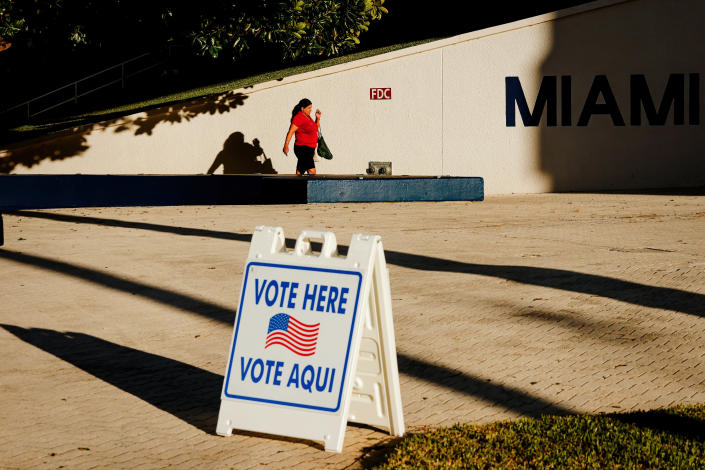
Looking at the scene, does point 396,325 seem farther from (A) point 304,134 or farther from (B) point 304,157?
(B) point 304,157

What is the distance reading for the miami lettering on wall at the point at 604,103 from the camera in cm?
2297

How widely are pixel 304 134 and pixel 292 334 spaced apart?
15129mm

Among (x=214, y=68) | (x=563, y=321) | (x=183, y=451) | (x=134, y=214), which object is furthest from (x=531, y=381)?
(x=214, y=68)

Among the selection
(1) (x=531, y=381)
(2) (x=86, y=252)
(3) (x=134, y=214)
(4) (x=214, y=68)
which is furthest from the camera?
(4) (x=214, y=68)

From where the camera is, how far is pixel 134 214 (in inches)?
653

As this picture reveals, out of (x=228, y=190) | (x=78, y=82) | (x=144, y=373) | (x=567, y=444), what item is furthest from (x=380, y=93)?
(x=567, y=444)

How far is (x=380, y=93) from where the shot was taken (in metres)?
22.6

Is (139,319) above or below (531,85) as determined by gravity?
below

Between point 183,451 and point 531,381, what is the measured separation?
2.33 m

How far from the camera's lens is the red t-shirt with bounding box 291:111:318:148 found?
1973cm

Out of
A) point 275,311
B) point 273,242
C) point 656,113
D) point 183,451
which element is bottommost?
point 183,451

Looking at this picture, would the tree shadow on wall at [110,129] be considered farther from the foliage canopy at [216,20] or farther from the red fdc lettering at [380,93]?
the red fdc lettering at [380,93]

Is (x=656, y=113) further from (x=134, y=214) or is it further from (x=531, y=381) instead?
(x=531, y=381)

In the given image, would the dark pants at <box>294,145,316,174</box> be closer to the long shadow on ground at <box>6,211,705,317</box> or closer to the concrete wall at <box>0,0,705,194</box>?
the concrete wall at <box>0,0,705,194</box>
